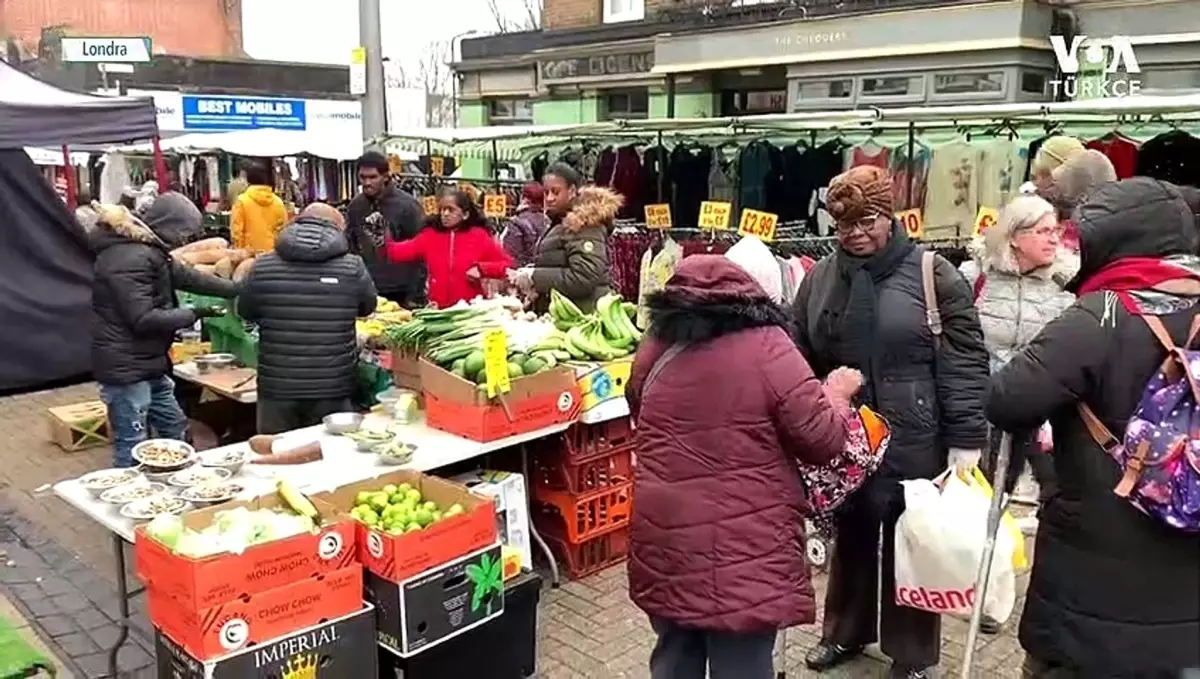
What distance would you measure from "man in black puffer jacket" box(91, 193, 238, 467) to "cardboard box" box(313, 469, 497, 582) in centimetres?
214

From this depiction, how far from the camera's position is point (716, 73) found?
15.4 m

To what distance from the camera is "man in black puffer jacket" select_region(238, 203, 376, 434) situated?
449 centimetres

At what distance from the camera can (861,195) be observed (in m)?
3.22

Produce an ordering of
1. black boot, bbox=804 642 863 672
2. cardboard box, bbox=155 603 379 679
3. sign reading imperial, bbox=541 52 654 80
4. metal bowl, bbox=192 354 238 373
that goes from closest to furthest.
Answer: cardboard box, bbox=155 603 379 679 → black boot, bbox=804 642 863 672 → metal bowl, bbox=192 354 238 373 → sign reading imperial, bbox=541 52 654 80

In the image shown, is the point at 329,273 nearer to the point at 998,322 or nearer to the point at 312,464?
the point at 312,464

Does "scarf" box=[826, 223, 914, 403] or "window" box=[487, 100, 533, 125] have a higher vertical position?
"window" box=[487, 100, 533, 125]

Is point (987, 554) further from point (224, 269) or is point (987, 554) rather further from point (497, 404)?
point (224, 269)

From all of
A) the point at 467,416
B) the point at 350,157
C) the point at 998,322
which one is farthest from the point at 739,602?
the point at 350,157

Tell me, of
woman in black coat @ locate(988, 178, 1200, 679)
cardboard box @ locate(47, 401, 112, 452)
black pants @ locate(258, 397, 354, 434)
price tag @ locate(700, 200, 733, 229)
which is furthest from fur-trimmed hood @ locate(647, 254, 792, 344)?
cardboard box @ locate(47, 401, 112, 452)

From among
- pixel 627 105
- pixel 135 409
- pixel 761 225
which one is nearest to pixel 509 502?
pixel 135 409

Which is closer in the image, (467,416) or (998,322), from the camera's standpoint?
(467,416)

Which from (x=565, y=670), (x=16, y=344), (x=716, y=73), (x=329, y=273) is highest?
(x=716, y=73)

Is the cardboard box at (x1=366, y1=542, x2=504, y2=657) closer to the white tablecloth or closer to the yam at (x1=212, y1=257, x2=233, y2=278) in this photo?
the white tablecloth

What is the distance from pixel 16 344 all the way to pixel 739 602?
25.7ft
